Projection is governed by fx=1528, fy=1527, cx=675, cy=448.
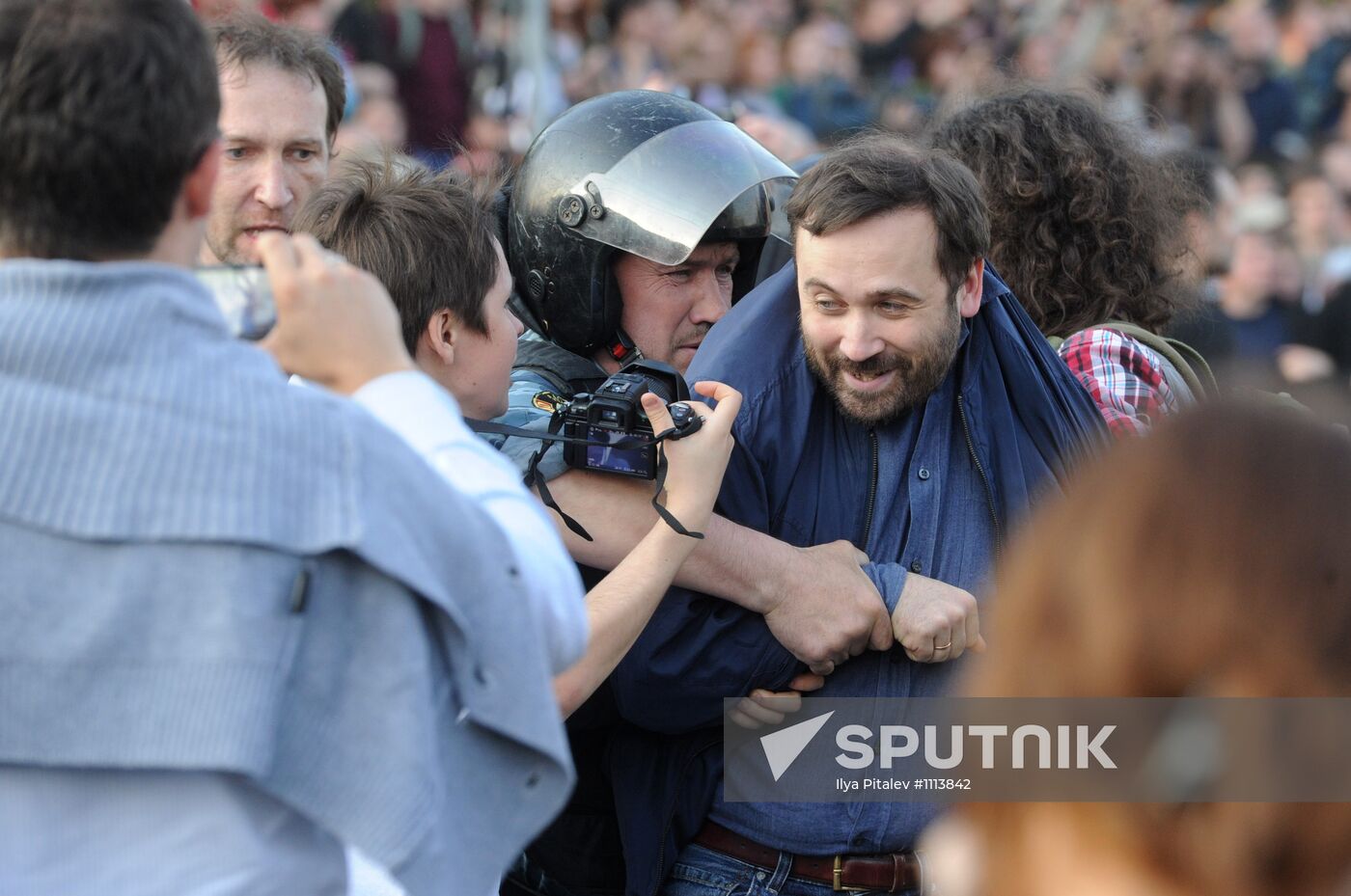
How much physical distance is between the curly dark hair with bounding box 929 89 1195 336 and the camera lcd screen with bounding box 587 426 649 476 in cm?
118

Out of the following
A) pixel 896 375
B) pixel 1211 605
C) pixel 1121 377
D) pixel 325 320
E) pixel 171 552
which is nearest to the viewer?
pixel 1211 605

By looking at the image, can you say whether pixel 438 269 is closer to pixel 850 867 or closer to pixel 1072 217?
pixel 850 867

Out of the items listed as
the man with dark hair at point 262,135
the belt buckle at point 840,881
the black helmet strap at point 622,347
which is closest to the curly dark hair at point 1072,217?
the black helmet strap at point 622,347

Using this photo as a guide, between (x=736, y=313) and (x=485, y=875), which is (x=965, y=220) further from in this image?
(x=485, y=875)

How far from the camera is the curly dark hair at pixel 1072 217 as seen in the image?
3.22 m

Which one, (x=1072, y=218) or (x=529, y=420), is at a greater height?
(x=1072, y=218)

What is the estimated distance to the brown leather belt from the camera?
2.54 metres

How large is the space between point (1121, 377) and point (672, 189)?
951 millimetres

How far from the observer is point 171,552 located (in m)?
1.40

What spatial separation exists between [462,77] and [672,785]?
7.60m

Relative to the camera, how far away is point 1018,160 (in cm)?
325

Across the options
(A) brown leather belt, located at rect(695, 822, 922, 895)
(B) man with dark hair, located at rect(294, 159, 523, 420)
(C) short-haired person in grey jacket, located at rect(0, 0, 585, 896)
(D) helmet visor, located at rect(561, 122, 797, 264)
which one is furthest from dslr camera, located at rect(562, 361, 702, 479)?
(C) short-haired person in grey jacket, located at rect(0, 0, 585, 896)

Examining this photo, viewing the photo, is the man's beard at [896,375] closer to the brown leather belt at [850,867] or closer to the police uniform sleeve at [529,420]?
the police uniform sleeve at [529,420]

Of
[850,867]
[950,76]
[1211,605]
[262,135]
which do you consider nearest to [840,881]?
[850,867]
